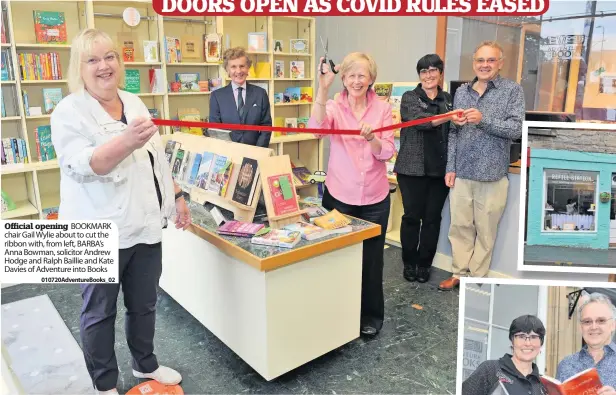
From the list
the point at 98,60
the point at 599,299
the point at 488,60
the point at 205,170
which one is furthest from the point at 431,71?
the point at 599,299

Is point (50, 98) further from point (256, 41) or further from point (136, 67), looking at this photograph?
point (256, 41)

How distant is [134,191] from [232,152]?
65cm

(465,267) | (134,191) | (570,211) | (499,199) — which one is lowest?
(465,267)

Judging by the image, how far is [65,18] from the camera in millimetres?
3623

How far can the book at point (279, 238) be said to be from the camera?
73.5 inches

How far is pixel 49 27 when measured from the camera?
346 cm

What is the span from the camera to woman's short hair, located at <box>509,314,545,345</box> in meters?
0.80

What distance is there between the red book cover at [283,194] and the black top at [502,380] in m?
1.28

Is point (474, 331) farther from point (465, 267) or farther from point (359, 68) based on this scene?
point (465, 267)

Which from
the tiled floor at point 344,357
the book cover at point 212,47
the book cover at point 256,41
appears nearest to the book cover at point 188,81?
the book cover at point 212,47

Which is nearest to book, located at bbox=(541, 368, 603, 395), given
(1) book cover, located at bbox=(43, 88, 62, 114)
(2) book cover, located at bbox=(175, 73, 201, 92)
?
(1) book cover, located at bbox=(43, 88, 62, 114)

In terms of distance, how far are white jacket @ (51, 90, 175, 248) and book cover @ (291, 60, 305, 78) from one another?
129 inches

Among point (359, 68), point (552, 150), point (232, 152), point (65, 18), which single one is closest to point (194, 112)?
point (65, 18)

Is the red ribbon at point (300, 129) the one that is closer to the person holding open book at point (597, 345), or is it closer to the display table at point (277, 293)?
the display table at point (277, 293)
